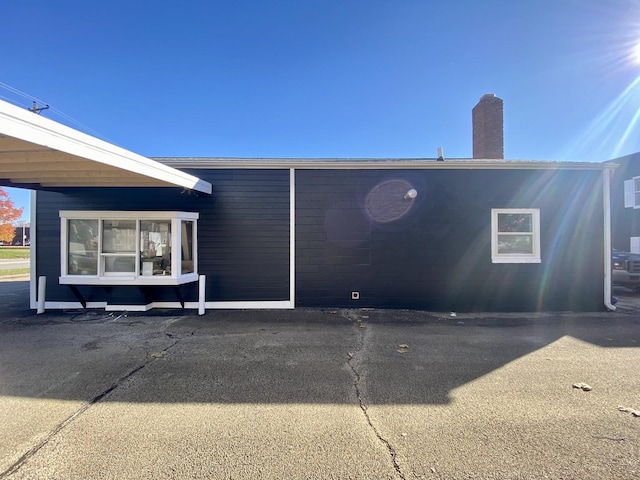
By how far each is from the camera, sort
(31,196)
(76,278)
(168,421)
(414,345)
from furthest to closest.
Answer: (31,196)
(76,278)
(414,345)
(168,421)

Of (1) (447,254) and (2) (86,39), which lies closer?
(1) (447,254)

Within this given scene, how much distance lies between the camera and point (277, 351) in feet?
14.5

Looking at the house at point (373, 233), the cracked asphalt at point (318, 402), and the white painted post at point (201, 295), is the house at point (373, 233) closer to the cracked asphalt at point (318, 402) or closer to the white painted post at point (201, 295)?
the white painted post at point (201, 295)

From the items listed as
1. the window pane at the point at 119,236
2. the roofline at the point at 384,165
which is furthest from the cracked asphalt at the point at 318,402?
the roofline at the point at 384,165

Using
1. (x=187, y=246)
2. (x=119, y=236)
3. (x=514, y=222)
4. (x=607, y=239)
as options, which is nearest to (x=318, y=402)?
(x=187, y=246)

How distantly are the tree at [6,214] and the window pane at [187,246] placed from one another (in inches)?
1371

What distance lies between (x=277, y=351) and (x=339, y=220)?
11.7ft

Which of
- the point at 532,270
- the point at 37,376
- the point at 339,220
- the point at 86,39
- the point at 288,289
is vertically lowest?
the point at 37,376

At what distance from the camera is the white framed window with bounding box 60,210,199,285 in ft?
21.1

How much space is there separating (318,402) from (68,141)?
4.18 meters

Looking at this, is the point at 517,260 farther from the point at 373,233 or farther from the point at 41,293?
the point at 41,293

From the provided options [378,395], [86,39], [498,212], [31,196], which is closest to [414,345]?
[378,395]

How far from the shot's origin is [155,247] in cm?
664

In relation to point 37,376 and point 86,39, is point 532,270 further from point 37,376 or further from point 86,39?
point 86,39
